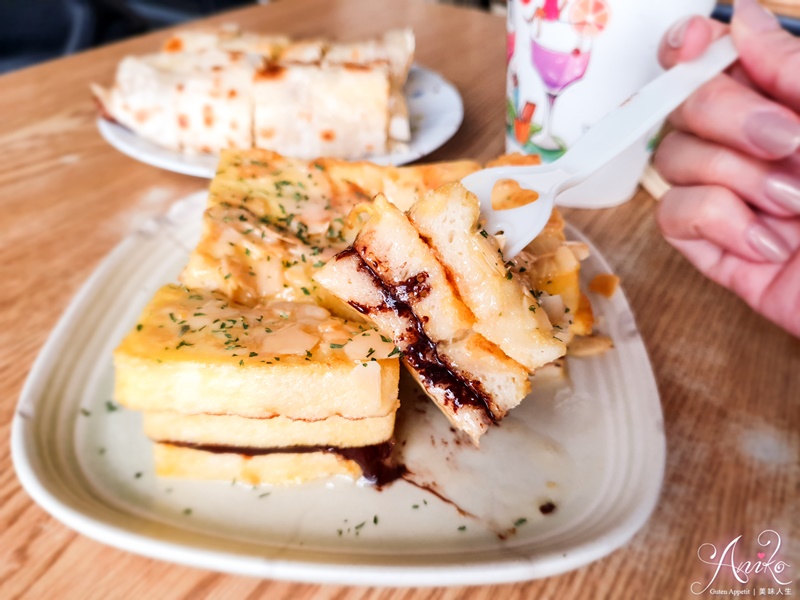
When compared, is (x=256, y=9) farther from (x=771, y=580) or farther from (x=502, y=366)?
(x=771, y=580)

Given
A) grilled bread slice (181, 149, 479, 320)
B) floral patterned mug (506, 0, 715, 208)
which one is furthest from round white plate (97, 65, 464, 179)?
grilled bread slice (181, 149, 479, 320)

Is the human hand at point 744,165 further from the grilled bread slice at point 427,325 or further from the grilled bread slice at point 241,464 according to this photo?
the grilled bread slice at point 241,464

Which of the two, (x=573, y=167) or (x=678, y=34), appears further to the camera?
(x=678, y=34)

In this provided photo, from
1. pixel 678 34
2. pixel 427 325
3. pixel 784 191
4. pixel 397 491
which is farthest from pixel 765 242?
pixel 397 491

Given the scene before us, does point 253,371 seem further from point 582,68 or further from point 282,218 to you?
point 582,68

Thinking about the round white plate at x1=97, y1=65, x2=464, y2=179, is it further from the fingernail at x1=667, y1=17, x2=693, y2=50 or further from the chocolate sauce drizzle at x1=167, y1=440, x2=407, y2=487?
the chocolate sauce drizzle at x1=167, y1=440, x2=407, y2=487

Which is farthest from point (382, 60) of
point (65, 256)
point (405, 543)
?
point (405, 543)

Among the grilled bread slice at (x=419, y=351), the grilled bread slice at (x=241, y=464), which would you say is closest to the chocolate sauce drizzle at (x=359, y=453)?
the grilled bread slice at (x=241, y=464)
